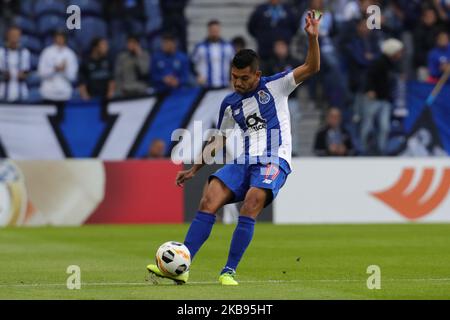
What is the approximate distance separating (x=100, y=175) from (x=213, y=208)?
10.7 metres

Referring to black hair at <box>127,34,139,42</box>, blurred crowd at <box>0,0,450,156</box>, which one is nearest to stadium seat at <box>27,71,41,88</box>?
blurred crowd at <box>0,0,450,156</box>

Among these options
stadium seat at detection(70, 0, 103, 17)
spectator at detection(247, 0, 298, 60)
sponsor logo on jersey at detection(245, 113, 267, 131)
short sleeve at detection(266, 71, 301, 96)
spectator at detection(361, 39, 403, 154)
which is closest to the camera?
short sleeve at detection(266, 71, 301, 96)

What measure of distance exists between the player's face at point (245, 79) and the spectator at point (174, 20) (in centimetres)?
1326

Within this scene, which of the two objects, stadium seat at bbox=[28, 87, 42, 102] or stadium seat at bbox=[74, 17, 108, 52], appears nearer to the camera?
stadium seat at bbox=[28, 87, 42, 102]

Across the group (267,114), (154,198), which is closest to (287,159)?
(267,114)

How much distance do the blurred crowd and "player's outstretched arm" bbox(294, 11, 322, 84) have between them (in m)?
11.6

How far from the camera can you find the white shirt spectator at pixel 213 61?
899 inches

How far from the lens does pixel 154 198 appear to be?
21625 millimetres

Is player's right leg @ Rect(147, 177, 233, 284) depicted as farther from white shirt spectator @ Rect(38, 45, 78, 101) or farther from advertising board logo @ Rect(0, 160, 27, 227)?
white shirt spectator @ Rect(38, 45, 78, 101)

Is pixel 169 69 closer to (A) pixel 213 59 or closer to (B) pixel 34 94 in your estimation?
(A) pixel 213 59

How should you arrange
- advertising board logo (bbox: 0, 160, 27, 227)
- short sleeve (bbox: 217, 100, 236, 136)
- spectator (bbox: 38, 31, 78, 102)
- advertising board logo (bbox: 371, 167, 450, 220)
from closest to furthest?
1. short sleeve (bbox: 217, 100, 236, 136)
2. advertising board logo (bbox: 0, 160, 27, 227)
3. advertising board logo (bbox: 371, 167, 450, 220)
4. spectator (bbox: 38, 31, 78, 102)

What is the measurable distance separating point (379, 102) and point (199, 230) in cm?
1260

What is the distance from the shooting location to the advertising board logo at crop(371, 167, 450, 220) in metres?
21.9
